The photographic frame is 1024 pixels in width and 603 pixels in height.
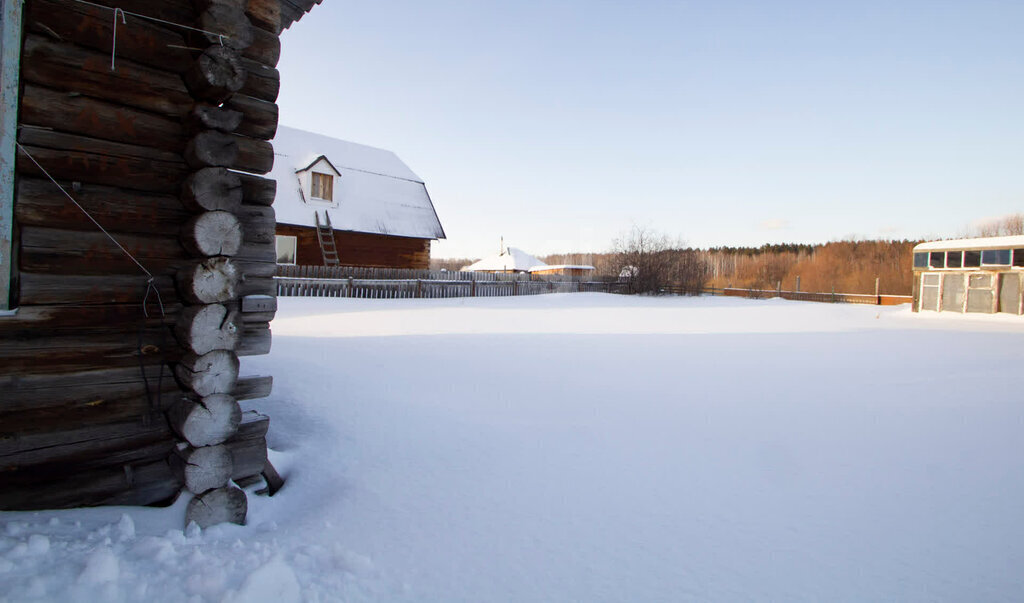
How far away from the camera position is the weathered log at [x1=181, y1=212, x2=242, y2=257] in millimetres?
2738


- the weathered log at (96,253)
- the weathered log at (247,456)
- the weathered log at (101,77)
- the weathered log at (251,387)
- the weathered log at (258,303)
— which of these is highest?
the weathered log at (101,77)

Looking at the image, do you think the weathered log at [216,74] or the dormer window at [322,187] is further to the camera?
the dormer window at [322,187]

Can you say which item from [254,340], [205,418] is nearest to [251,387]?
[254,340]

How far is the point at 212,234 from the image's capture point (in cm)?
278

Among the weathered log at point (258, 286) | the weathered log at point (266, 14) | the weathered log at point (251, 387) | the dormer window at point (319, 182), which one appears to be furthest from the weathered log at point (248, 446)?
the dormer window at point (319, 182)

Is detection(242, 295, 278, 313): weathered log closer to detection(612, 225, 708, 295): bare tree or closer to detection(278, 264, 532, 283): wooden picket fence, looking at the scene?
detection(278, 264, 532, 283): wooden picket fence

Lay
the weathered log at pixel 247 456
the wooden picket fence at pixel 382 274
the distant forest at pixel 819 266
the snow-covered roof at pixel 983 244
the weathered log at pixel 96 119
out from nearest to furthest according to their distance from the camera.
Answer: the weathered log at pixel 96 119
the weathered log at pixel 247 456
the wooden picket fence at pixel 382 274
the snow-covered roof at pixel 983 244
the distant forest at pixel 819 266

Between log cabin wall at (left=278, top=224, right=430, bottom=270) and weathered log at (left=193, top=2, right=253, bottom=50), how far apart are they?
54.5 ft

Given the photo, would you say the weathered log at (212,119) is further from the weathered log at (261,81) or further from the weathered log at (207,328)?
the weathered log at (207,328)

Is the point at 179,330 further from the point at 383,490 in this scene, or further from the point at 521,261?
the point at 521,261

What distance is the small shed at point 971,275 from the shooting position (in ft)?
55.3

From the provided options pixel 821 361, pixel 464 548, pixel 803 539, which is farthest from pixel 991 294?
pixel 464 548

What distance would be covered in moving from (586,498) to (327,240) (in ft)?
59.1

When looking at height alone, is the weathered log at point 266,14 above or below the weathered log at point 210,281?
above
